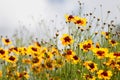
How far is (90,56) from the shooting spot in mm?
5887

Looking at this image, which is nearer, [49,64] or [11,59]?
[49,64]

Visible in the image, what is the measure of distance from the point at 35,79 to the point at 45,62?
2.28 ft

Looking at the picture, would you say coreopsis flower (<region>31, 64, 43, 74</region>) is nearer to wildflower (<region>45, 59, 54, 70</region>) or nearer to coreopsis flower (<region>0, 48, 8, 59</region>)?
wildflower (<region>45, 59, 54, 70</region>)

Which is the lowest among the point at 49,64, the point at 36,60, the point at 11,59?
the point at 49,64

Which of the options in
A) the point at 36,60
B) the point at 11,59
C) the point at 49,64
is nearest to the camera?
the point at 49,64

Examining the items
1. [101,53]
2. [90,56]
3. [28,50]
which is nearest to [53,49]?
[28,50]

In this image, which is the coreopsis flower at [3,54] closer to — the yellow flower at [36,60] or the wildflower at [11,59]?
the wildflower at [11,59]

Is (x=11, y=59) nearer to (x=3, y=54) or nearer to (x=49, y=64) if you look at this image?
(x=3, y=54)

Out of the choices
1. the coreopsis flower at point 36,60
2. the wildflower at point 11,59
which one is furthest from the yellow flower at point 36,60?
the wildflower at point 11,59

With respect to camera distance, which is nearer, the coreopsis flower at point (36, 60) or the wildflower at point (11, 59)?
the coreopsis flower at point (36, 60)

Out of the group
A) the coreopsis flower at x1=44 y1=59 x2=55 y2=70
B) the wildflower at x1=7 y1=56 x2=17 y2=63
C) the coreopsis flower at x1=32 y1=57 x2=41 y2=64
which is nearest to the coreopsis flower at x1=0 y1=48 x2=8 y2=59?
the wildflower at x1=7 y1=56 x2=17 y2=63

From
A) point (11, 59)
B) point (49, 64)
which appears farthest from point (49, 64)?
point (11, 59)

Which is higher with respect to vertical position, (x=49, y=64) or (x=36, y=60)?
(x=36, y=60)

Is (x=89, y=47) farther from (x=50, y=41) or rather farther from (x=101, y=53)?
(x=50, y=41)
